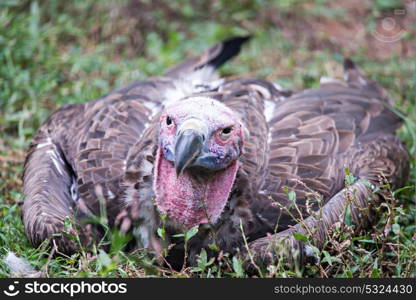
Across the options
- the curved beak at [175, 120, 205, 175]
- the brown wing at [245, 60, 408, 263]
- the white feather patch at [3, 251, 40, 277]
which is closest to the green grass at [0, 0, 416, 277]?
the brown wing at [245, 60, 408, 263]

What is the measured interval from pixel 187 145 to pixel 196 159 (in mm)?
162

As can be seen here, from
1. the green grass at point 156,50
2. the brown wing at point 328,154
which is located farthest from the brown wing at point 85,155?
the brown wing at point 328,154

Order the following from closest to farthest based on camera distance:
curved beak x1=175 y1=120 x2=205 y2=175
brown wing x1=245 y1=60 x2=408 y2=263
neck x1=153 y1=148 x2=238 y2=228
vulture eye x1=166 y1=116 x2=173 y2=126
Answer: curved beak x1=175 y1=120 x2=205 y2=175
vulture eye x1=166 y1=116 x2=173 y2=126
neck x1=153 y1=148 x2=238 y2=228
brown wing x1=245 y1=60 x2=408 y2=263

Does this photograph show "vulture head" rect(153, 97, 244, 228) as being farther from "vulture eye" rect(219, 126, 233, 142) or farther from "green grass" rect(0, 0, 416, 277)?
"green grass" rect(0, 0, 416, 277)

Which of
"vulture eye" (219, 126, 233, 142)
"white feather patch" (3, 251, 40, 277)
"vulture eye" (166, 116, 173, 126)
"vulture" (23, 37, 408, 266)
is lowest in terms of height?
"white feather patch" (3, 251, 40, 277)

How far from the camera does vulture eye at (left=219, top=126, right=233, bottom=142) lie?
4871 millimetres

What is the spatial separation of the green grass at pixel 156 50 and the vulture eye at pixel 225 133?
4.75 feet

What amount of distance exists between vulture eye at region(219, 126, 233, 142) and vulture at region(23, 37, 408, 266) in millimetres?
11

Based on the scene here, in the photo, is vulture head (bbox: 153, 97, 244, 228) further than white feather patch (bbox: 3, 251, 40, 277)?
No

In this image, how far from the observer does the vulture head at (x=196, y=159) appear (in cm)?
465

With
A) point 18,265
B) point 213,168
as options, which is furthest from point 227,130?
point 18,265

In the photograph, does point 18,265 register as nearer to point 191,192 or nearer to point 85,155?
point 85,155

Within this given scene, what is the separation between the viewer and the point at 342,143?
5.93m

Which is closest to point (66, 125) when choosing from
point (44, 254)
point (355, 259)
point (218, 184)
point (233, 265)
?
point (44, 254)
